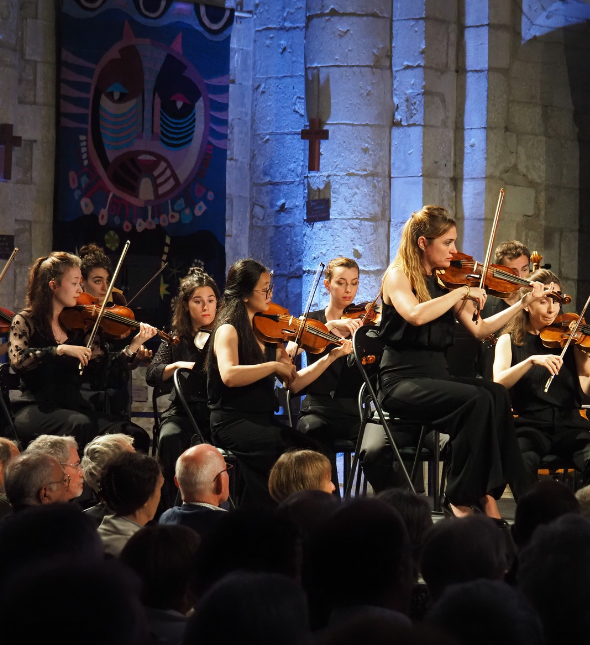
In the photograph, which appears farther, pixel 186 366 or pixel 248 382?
pixel 186 366

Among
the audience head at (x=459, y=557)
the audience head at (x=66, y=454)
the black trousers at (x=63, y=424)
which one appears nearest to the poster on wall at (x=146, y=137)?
the black trousers at (x=63, y=424)

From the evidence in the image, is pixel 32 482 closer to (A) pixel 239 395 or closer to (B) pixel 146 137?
(A) pixel 239 395

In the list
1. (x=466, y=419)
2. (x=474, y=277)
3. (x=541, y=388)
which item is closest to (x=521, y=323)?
(x=541, y=388)

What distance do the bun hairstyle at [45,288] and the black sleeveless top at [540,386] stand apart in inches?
80.1

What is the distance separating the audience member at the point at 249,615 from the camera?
3.72 ft

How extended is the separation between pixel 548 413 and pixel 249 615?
3.52 meters

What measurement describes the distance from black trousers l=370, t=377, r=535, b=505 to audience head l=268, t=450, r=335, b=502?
1.93 feet

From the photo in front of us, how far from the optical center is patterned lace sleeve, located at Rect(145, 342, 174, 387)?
16.0ft

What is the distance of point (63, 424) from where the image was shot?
4.52m

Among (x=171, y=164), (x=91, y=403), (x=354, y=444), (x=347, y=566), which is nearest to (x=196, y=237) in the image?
(x=171, y=164)

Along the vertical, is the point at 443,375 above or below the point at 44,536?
above

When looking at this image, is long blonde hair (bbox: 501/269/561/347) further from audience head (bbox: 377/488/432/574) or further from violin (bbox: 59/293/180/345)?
audience head (bbox: 377/488/432/574)

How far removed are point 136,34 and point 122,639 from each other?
6337 millimetres

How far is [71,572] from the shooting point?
1064 millimetres
